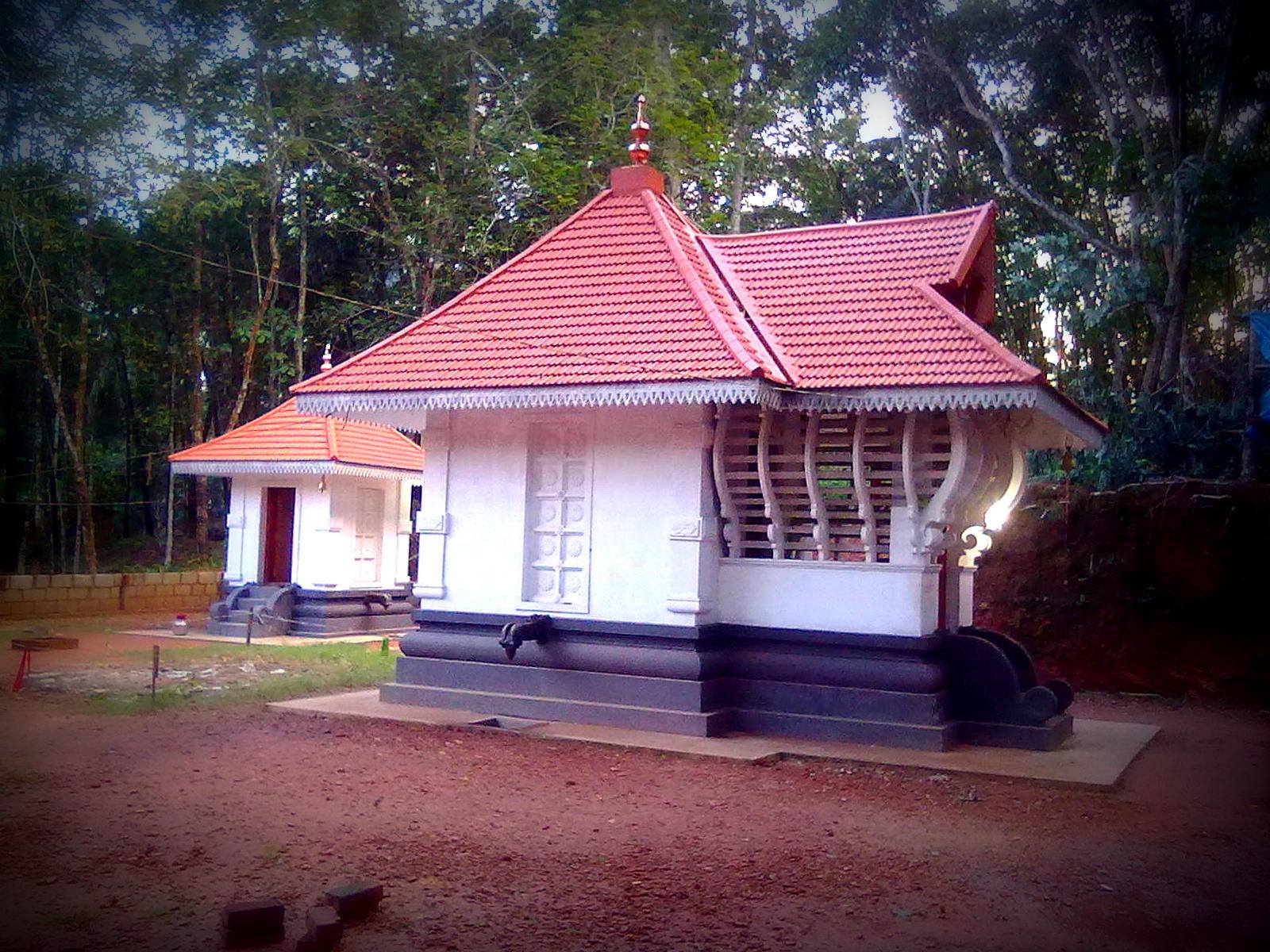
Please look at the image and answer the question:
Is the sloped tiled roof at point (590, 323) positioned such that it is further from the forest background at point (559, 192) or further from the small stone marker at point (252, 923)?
the small stone marker at point (252, 923)

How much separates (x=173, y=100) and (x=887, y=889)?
15.2 feet

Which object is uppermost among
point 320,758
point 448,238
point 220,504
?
point 448,238

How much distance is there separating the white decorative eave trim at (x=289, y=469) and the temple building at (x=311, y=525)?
0.05ft

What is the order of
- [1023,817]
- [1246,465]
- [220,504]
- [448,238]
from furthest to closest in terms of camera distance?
1. [220,504]
2. [448,238]
3. [1246,465]
4. [1023,817]

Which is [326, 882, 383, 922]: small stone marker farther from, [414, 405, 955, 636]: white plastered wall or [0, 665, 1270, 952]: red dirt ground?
[414, 405, 955, 636]: white plastered wall

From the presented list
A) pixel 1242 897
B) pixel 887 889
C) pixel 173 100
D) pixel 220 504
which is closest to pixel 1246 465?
pixel 1242 897

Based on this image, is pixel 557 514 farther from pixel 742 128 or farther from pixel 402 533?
pixel 402 533

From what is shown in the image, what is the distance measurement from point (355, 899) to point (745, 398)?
4.47 meters

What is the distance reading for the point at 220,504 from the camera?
88.2 ft

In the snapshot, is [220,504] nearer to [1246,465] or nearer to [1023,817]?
[1246,465]

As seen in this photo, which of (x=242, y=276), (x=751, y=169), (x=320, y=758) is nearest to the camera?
(x=320, y=758)

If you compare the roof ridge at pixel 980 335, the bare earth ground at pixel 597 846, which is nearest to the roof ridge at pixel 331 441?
the bare earth ground at pixel 597 846

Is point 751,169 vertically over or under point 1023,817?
over

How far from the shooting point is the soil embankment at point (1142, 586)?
12.3 metres
